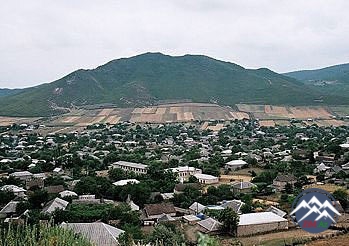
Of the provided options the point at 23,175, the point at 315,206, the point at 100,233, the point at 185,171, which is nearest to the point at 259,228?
the point at 100,233

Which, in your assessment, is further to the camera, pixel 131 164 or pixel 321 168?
pixel 131 164


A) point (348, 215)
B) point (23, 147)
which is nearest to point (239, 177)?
point (348, 215)

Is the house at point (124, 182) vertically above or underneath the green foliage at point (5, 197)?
underneath

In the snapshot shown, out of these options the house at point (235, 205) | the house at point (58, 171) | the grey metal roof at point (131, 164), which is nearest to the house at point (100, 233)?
the house at point (235, 205)

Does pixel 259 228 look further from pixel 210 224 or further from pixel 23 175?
pixel 23 175

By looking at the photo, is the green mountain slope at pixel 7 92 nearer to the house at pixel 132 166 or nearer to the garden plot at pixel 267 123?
the garden plot at pixel 267 123

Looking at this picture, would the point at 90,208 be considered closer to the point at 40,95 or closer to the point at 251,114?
the point at 251,114
